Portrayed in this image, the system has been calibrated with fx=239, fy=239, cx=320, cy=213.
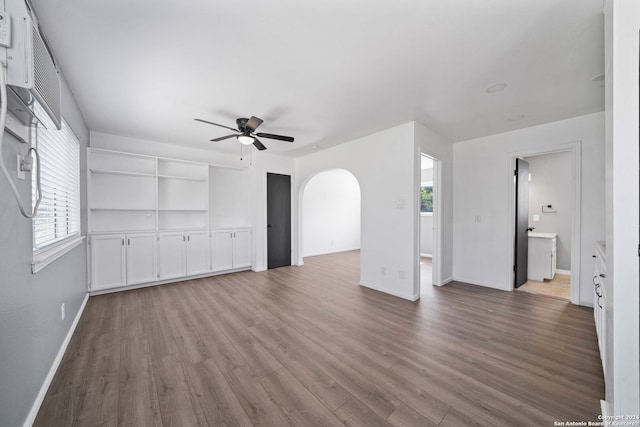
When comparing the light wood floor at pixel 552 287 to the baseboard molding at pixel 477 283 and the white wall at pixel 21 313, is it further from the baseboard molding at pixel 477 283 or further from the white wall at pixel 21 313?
the white wall at pixel 21 313

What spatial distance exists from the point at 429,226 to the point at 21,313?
732cm

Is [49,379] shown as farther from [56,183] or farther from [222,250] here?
[222,250]

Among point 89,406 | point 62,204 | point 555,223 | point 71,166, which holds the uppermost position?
point 71,166

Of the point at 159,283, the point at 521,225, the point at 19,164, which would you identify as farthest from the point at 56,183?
the point at 521,225

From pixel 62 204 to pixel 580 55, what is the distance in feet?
16.0

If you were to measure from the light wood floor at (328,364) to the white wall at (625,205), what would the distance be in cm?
72

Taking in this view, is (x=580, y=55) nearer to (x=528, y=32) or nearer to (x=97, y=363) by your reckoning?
(x=528, y=32)

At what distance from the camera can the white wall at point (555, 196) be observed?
4.61m

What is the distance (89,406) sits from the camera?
5.05ft

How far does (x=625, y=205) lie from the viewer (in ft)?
3.22

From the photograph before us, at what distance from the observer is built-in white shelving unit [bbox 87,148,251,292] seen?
3.72 metres

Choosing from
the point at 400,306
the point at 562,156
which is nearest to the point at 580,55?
the point at 400,306

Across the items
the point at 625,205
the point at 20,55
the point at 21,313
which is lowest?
the point at 21,313

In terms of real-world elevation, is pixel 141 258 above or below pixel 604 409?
above
